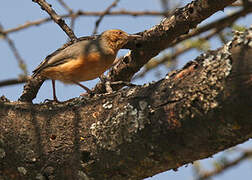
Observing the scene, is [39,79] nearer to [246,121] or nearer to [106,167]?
[106,167]

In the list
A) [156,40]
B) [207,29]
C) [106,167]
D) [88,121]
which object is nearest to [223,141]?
[106,167]

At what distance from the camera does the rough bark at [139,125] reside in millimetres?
2424

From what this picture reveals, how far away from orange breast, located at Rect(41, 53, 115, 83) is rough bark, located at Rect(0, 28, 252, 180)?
2022 millimetres

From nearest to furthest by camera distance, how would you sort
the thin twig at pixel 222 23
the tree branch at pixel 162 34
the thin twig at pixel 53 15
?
the tree branch at pixel 162 34, the thin twig at pixel 222 23, the thin twig at pixel 53 15

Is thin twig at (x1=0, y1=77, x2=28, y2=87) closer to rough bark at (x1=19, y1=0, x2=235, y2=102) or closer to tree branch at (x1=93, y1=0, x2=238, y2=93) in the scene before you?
rough bark at (x1=19, y1=0, x2=235, y2=102)

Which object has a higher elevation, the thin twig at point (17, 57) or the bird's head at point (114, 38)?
the bird's head at point (114, 38)

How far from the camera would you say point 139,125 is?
2910mm

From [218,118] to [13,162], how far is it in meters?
1.92

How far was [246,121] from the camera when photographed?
2346 millimetres

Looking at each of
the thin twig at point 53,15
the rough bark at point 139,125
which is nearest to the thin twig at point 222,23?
the thin twig at point 53,15

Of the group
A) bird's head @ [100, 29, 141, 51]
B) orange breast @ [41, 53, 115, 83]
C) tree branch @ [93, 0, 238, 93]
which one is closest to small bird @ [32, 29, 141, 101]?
orange breast @ [41, 53, 115, 83]

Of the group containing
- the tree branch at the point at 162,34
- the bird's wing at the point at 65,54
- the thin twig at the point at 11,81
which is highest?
the bird's wing at the point at 65,54

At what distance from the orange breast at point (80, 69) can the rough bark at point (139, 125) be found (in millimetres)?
2022

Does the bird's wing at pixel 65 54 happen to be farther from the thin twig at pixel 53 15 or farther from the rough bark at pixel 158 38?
the thin twig at pixel 53 15
